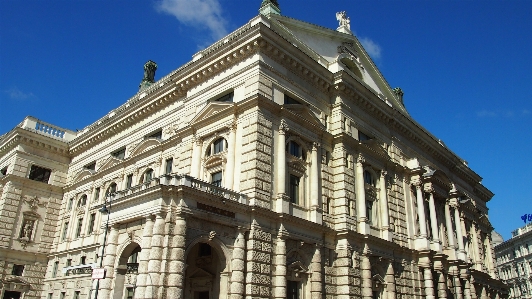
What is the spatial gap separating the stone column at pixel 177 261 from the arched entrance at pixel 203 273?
8.85 feet

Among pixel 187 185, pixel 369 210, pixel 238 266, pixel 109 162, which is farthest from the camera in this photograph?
pixel 109 162

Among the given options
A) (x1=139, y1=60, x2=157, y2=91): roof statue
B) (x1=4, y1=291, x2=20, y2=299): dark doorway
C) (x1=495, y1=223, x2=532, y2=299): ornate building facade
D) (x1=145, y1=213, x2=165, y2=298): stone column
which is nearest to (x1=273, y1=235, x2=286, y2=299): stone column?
(x1=145, y1=213, x2=165, y2=298): stone column

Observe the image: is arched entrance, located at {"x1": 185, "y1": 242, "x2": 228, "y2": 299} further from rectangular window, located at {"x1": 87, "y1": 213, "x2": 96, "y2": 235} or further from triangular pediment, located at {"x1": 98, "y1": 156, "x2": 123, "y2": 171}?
rectangular window, located at {"x1": 87, "y1": 213, "x2": 96, "y2": 235}

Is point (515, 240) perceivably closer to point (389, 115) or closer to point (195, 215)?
point (389, 115)

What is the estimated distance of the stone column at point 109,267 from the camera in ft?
79.1

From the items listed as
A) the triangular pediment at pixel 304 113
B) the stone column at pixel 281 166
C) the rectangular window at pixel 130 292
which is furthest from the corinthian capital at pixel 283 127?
the rectangular window at pixel 130 292

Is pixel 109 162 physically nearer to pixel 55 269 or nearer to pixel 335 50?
pixel 55 269

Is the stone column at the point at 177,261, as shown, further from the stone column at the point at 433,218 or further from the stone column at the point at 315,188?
the stone column at the point at 433,218

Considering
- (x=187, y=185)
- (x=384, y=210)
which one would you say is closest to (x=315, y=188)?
(x=384, y=210)

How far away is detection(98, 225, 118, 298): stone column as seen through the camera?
79.1ft

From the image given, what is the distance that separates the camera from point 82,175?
145ft

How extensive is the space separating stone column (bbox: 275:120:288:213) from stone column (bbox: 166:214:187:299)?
685 cm

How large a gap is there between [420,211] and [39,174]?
37.1 m

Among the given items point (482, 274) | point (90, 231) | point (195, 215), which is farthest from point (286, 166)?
point (482, 274)
